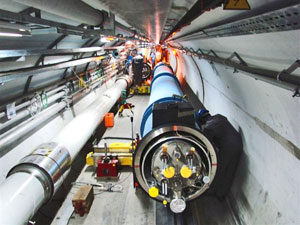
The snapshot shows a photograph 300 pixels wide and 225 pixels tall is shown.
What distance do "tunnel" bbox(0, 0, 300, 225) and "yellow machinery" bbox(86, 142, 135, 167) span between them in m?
0.02

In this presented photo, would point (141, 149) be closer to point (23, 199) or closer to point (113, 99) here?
point (23, 199)

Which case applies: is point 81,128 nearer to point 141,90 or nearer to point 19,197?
point 19,197

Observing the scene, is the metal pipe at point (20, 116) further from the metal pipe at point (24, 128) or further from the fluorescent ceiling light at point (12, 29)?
the fluorescent ceiling light at point (12, 29)

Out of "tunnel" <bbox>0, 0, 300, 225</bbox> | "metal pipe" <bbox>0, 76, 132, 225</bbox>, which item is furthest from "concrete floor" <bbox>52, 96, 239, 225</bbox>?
"metal pipe" <bbox>0, 76, 132, 225</bbox>

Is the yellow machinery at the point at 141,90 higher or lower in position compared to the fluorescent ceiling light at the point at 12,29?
lower

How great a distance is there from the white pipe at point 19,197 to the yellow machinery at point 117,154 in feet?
4.89

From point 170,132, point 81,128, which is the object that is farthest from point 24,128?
point 170,132

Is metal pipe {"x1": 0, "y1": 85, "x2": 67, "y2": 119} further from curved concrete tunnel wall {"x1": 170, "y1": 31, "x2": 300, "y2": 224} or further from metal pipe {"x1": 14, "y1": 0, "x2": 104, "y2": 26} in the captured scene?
curved concrete tunnel wall {"x1": 170, "y1": 31, "x2": 300, "y2": 224}

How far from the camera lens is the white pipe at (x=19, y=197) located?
5.13ft

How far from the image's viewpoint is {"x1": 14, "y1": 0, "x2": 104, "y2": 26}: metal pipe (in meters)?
1.05

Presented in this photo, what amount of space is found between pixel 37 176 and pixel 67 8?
152 cm

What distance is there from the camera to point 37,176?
2.06m

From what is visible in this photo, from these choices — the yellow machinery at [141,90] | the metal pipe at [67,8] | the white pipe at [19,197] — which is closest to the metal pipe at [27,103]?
the white pipe at [19,197]

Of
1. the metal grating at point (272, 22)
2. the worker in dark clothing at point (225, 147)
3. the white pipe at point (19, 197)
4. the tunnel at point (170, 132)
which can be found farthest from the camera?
the worker in dark clothing at point (225, 147)
